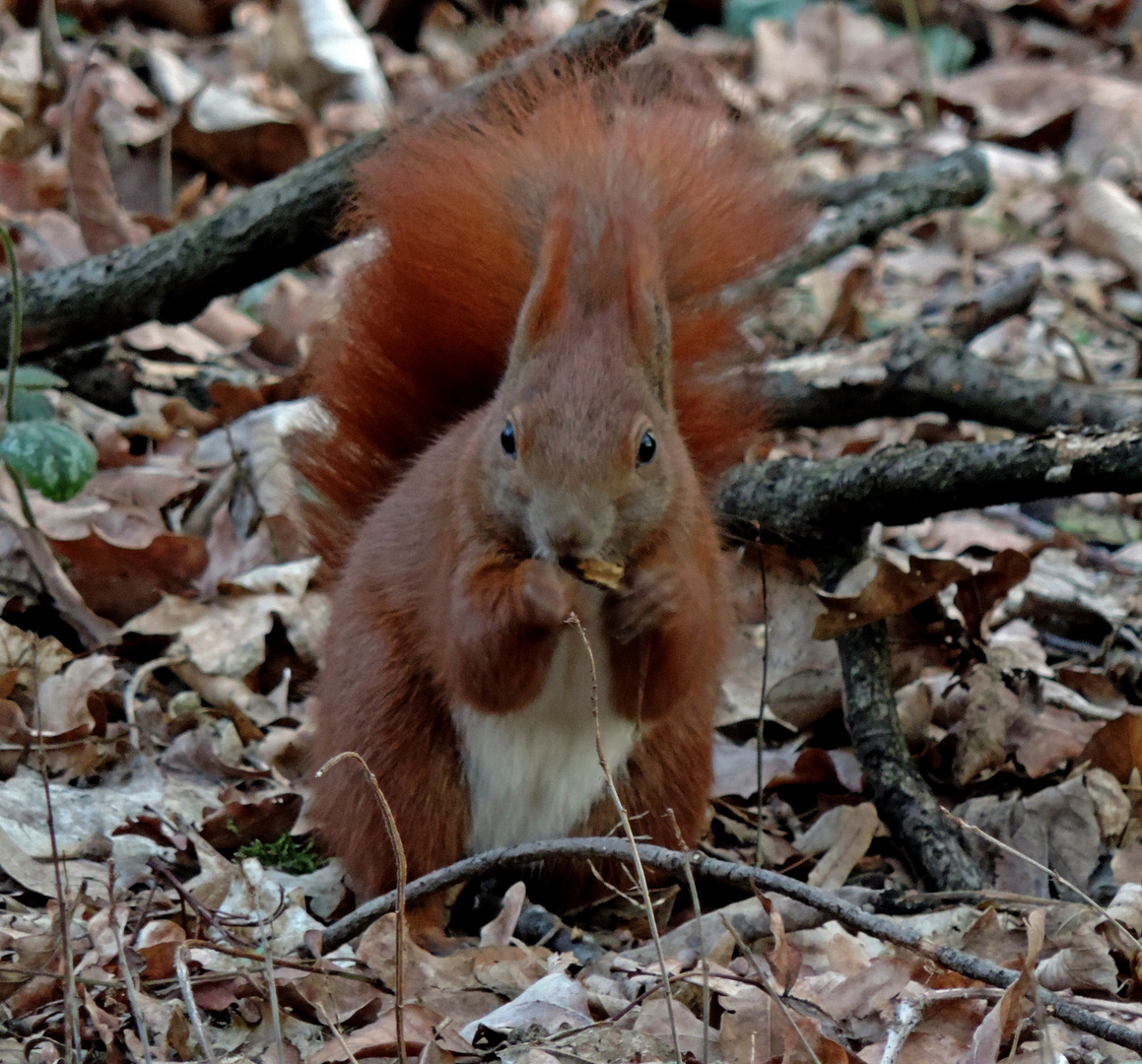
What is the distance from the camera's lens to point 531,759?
8.13ft

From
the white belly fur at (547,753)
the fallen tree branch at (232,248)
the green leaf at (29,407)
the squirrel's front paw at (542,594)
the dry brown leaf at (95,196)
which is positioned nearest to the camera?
the squirrel's front paw at (542,594)

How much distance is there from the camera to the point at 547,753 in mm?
2484

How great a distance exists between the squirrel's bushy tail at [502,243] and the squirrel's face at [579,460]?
0.31m

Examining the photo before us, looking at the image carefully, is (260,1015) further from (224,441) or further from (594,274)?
(224,441)

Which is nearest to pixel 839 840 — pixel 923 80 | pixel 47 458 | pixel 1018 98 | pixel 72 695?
pixel 72 695

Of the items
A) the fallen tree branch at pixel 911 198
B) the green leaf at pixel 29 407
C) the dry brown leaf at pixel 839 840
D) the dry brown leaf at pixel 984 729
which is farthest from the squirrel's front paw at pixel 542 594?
the fallen tree branch at pixel 911 198

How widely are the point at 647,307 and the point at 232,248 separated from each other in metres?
1.22

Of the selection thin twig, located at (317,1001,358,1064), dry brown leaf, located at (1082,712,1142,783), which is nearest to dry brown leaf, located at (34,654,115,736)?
thin twig, located at (317,1001,358,1064)

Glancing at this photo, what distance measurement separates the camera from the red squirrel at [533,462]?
2.18 metres

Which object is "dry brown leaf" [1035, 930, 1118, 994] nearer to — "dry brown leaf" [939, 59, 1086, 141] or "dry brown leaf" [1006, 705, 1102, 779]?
"dry brown leaf" [1006, 705, 1102, 779]

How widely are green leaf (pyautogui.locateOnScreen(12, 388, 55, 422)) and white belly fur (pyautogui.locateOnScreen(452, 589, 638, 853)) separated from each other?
1210mm

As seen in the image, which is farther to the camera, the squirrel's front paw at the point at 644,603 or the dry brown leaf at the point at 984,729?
the dry brown leaf at the point at 984,729

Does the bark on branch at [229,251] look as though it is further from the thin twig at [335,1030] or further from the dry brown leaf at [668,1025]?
the thin twig at [335,1030]

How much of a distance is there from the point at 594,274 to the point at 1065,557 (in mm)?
2193
